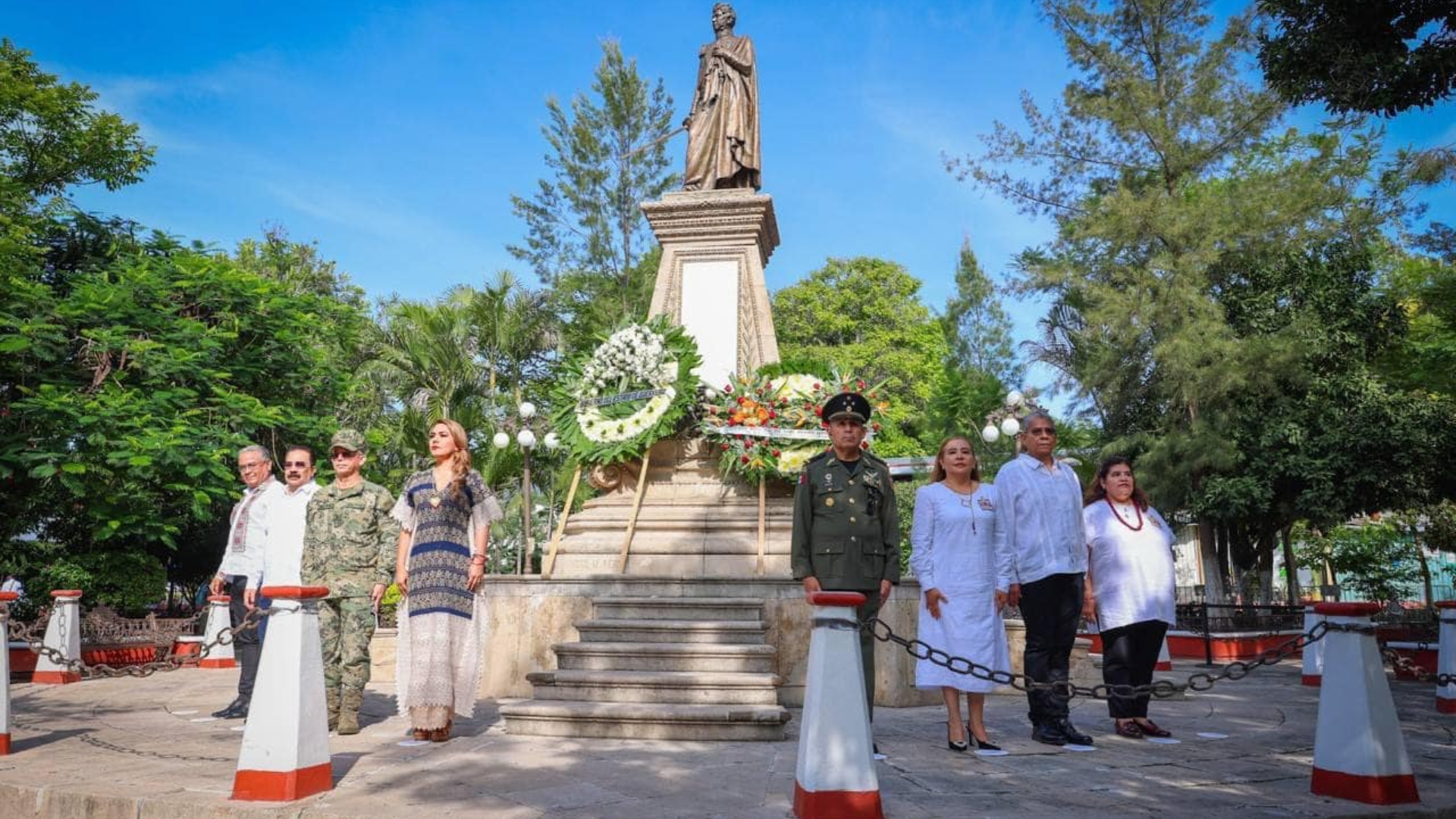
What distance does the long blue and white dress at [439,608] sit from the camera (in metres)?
5.79

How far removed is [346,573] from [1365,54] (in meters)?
9.65

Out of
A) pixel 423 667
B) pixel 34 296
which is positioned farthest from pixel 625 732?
pixel 34 296

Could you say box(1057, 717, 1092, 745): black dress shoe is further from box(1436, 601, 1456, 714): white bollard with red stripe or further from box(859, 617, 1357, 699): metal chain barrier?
box(1436, 601, 1456, 714): white bollard with red stripe

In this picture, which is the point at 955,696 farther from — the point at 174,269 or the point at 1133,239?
the point at 1133,239

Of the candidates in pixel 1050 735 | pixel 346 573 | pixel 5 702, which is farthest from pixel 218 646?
pixel 1050 735

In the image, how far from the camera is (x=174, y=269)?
54.5 ft

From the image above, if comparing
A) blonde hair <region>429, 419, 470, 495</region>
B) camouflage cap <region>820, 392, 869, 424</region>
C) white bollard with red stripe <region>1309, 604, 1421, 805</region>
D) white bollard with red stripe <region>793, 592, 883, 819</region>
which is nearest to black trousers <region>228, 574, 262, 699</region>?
blonde hair <region>429, 419, 470, 495</region>

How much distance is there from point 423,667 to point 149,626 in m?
9.65

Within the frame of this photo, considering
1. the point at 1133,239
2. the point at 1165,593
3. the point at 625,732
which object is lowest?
the point at 625,732

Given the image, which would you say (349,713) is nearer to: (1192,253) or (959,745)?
(959,745)

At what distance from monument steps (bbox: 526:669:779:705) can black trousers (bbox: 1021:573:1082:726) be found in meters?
1.74

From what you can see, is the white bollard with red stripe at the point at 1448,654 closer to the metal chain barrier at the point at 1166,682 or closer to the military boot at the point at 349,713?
the metal chain barrier at the point at 1166,682

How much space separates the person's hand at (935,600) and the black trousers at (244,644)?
14.1ft

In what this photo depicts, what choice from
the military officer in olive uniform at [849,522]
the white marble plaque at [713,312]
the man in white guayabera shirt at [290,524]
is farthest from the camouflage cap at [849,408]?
the white marble plaque at [713,312]
